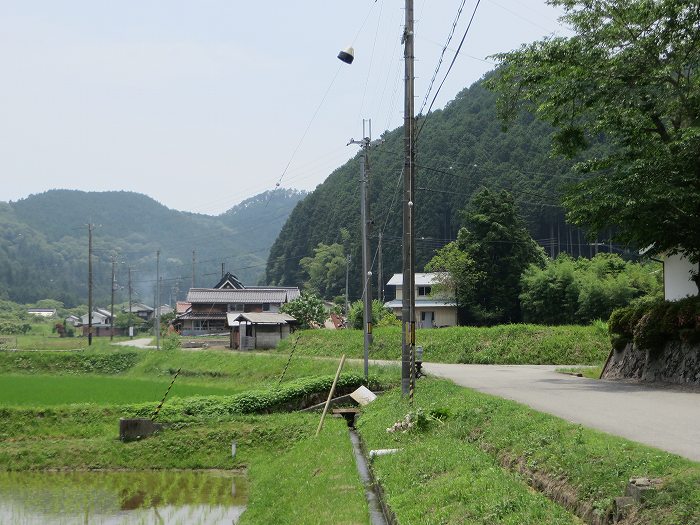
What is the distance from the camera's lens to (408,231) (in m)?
19.0

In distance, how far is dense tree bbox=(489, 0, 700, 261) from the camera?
19656 mm

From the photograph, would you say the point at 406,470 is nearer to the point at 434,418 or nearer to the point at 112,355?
the point at 434,418

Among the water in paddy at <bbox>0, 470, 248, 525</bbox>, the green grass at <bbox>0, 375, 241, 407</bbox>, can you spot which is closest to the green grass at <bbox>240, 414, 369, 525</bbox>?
the water in paddy at <bbox>0, 470, 248, 525</bbox>

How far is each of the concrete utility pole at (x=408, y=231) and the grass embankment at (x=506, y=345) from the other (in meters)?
15.6

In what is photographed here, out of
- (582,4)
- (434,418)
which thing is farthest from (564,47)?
(434,418)

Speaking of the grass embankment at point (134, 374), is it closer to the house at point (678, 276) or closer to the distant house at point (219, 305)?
the house at point (678, 276)

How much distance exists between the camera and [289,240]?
119188mm

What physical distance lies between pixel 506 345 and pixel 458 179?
1781 inches

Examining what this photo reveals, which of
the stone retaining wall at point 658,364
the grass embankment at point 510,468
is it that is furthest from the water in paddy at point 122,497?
the stone retaining wall at point 658,364

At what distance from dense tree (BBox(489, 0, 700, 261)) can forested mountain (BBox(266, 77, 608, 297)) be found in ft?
133

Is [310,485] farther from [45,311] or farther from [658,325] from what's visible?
[45,311]

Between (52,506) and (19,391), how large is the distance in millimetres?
19173

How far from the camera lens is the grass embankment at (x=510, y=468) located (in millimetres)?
7270

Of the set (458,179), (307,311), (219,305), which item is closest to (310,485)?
(307,311)
